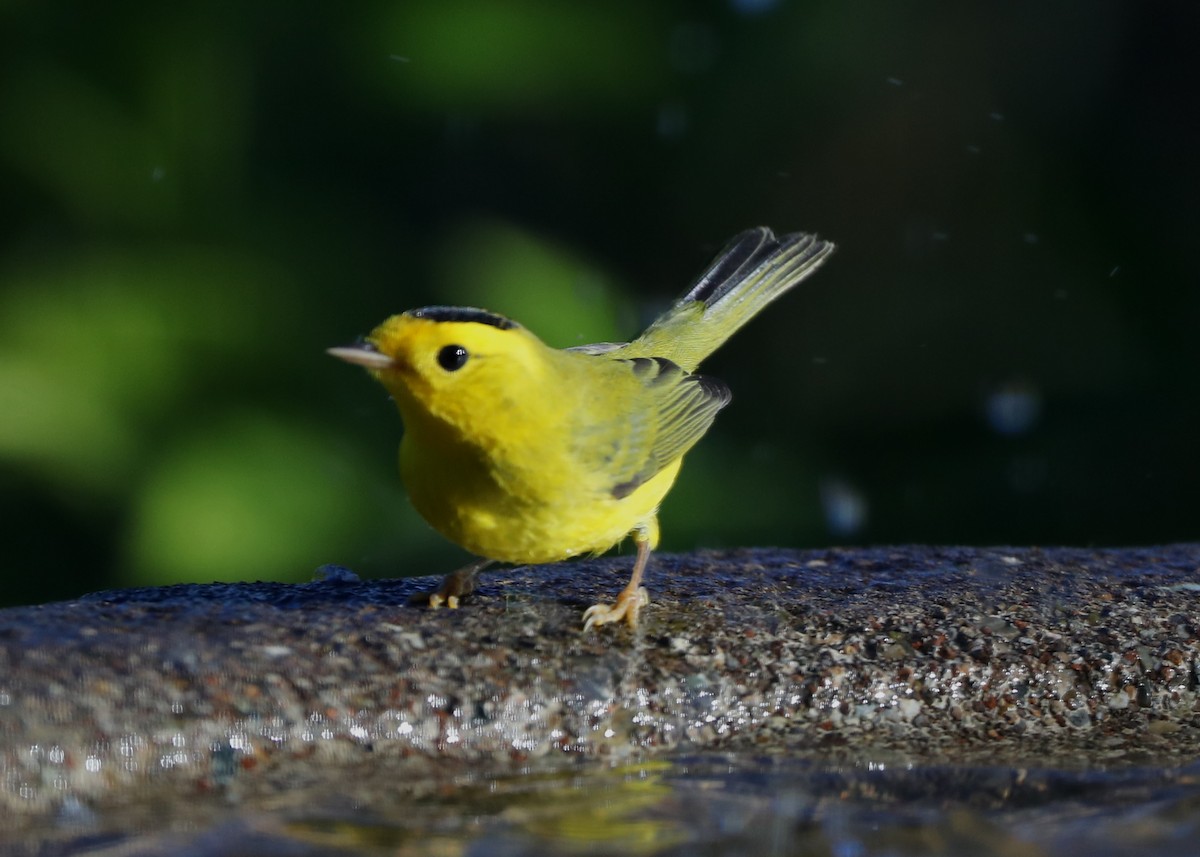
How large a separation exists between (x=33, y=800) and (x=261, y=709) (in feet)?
1.30

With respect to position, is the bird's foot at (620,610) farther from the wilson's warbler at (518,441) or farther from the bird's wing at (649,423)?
the bird's wing at (649,423)

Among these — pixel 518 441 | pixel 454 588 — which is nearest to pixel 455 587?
pixel 454 588

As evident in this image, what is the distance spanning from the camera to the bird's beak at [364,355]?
289 cm

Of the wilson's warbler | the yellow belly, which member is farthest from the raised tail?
the yellow belly

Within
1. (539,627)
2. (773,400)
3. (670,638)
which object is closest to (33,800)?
(539,627)

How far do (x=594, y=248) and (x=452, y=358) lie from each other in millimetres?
4622

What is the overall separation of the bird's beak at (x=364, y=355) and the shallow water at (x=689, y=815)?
32.5 inches

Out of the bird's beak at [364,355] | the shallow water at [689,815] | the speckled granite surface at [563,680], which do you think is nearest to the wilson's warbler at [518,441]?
the bird's beak at [364,355]

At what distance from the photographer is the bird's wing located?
3.48 metres

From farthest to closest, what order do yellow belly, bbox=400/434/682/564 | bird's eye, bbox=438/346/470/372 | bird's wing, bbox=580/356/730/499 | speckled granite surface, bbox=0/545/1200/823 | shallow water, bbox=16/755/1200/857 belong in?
bird's wing, bbox=580/356/730/499 → yellow belly, bbox=400/434/682/564 → bird's eye, bbox=438/346/470/372 → speckled granite surface, bbox=0/545/1200/823 → shallow water, bbox=16/755/1200/857

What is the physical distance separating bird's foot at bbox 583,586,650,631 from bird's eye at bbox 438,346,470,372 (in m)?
0.59

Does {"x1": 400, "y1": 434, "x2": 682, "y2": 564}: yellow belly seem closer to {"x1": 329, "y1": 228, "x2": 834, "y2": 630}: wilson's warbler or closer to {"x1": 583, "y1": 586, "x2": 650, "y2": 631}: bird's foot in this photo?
{"x1": 329, "y1": 228, "x2": 834, "y2": 630}: wilson's warbler

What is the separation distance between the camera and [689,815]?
2.36 meters

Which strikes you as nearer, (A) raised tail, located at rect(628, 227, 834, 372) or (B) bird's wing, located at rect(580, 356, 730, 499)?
(B) bird's wing, located at rect(580, 356, 730, 499)
